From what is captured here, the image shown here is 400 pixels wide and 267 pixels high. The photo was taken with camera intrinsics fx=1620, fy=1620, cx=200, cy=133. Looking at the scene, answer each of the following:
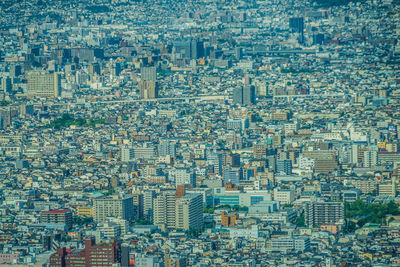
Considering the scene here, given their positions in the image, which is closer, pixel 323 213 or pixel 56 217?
pixel 323 213

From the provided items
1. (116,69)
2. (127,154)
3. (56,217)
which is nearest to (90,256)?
(56,217)

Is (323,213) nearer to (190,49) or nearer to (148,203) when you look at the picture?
(148,203)

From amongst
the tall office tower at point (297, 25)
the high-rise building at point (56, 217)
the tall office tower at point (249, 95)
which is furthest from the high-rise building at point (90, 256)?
the tall office tower at point (297, 25)

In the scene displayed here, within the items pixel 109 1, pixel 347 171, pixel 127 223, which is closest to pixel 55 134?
pixel 347 171

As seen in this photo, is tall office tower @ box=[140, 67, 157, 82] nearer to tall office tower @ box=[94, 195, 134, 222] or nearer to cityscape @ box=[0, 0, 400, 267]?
cityscape @ box=[0, 0, 400, 267]

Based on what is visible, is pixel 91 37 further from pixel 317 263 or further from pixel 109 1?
pixel 317 263

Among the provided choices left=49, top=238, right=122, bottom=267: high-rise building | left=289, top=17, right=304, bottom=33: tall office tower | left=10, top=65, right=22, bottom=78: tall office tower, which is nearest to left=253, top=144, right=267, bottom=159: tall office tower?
left=49, top=238, right=122, bottom=267: high-rise building

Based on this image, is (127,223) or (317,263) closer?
(317,263)
